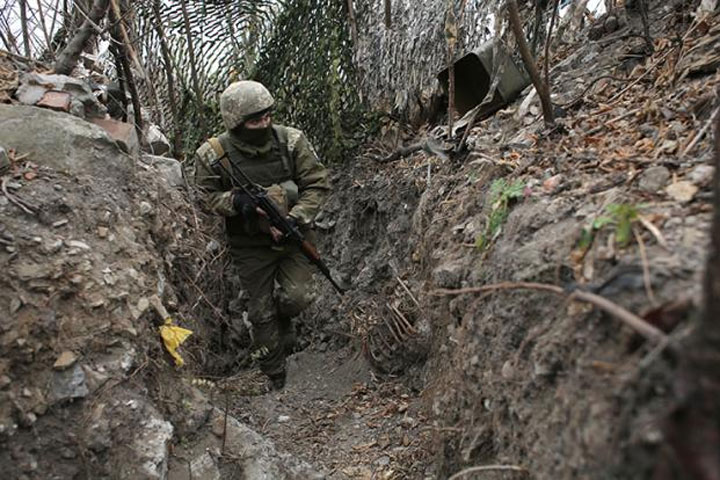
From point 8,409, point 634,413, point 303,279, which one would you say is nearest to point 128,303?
point 8,409

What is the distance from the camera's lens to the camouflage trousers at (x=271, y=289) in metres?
4.74

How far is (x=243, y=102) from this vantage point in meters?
4.34

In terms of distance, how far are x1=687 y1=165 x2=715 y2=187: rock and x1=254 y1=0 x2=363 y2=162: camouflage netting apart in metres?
4.06

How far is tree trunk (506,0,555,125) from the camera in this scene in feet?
10.4

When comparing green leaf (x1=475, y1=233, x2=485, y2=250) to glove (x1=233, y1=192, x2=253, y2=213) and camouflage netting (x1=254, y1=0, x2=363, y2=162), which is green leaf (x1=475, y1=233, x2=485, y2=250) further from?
camouflage netting (x1=254, y1=0, x2=363, y2=162)

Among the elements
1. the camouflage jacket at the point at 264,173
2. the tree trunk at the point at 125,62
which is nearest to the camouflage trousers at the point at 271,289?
the camouflage jacket at the point at 264,173

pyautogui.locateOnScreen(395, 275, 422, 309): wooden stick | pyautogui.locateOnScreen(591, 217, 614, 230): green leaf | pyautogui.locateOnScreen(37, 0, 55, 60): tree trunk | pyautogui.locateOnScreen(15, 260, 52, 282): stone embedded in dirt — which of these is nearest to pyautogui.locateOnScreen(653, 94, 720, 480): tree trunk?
pyautogui.locateOnScreen(591, 217, 614, 230): green leaf

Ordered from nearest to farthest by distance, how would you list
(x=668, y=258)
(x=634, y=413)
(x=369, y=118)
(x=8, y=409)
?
(x=634, y=413), (x=668, y=258), (x=8, y=409), (x=369, y=118)

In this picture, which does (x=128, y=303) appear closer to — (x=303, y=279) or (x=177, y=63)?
(x=303, y=279)

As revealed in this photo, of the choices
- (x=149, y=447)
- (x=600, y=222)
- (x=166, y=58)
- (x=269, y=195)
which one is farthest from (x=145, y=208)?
(x=600, y=222)

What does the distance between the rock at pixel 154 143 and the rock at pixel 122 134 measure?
0.67 meters

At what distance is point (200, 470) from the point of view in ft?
10.2

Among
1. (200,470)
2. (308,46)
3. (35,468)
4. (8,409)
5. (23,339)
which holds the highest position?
(308,46)

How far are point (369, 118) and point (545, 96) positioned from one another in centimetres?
273
